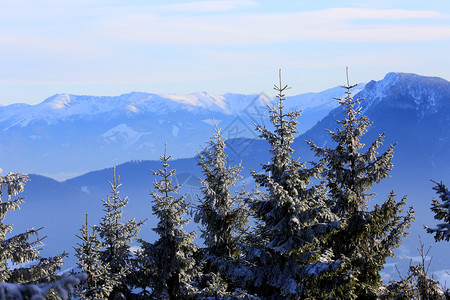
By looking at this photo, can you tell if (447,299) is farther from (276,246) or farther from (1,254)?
(1,254)

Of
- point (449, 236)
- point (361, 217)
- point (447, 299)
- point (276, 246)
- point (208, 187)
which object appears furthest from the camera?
point (208, 187)

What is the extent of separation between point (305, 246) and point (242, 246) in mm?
2376

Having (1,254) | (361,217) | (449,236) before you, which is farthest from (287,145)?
(1,254)

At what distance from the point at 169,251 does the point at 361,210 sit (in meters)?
8.62

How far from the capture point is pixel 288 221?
57.2 feet

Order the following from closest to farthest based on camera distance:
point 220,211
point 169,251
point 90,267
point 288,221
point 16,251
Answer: point 288,221, point 90,267, point 16,251, point 169,251, point 220,211

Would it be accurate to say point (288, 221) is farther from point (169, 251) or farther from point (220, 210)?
point (169, 251)

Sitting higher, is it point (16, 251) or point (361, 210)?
point (361, 210)

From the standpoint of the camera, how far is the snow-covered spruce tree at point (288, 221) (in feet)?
56.5

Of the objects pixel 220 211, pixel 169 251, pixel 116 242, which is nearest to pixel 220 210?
pixel 220 211

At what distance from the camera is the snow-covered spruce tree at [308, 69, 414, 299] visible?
20375 millimetres

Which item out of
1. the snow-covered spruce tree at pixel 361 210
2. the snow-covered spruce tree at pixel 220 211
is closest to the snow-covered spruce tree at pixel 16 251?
the snow-covered spruce tree at pixel 220 211

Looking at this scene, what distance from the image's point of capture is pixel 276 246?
17.7 meters

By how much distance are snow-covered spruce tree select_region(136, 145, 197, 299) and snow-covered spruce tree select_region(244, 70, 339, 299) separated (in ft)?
14.6
